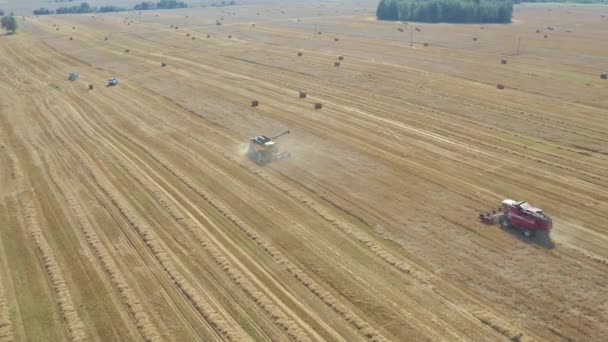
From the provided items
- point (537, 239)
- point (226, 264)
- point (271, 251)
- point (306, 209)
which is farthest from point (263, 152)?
point (537, 239)

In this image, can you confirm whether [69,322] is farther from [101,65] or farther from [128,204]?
[101,65]

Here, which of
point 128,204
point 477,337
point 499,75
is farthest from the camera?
point 499,75

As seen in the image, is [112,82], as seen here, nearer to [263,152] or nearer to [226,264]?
[263,152]

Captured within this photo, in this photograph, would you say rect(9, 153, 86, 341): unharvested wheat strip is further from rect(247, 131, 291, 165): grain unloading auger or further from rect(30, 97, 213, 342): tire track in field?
rect(247, 131, 291, 165): grain unloading auger

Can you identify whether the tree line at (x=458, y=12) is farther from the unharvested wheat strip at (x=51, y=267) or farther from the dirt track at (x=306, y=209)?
the unharvested wheat strip at (x=51, y=267)

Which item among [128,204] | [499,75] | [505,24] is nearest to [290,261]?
[128,204]

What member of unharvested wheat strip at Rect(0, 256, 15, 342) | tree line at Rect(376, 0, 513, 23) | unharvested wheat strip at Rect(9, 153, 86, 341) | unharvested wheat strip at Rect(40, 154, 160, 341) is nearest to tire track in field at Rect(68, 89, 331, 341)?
unharvested wheat strip at Rect(40, 154, 160, 341)
